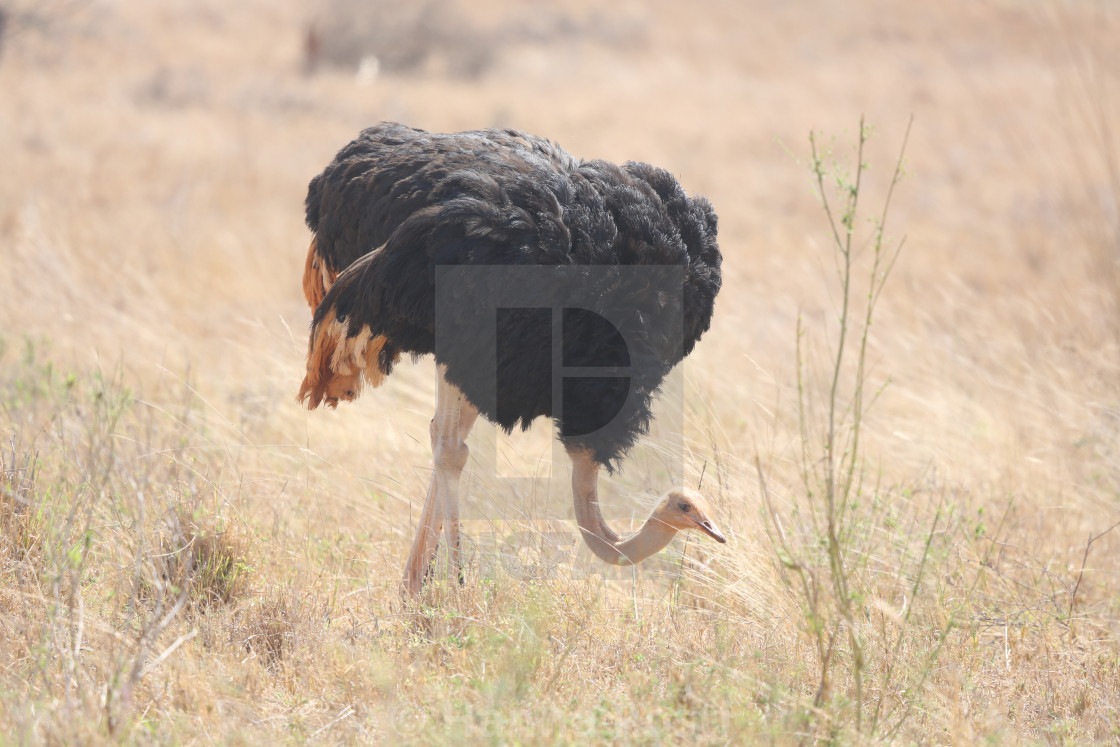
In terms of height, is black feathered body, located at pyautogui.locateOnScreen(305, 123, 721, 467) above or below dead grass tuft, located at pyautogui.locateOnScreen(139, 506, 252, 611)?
above

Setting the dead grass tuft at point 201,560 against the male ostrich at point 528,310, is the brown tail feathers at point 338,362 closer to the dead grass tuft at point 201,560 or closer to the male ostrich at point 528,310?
the male ostrich at point 528,310

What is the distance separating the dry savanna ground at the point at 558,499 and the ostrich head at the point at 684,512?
0.23m

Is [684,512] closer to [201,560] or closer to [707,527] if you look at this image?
[707,527]

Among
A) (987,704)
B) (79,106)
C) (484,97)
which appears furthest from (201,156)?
(987,704)

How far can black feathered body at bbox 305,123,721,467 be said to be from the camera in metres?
3.32

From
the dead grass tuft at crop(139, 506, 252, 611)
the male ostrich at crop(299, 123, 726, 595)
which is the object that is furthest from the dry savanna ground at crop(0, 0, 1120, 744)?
the male ostrich at crop(299, 123, 726, 595)

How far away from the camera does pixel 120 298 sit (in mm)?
7453

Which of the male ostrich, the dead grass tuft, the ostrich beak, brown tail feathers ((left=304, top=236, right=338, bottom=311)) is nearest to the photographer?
the ostrich beak

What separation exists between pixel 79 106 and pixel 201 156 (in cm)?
296

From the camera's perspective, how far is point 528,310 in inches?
130

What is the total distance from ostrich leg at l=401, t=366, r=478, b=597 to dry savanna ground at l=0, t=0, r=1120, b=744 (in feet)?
0.39

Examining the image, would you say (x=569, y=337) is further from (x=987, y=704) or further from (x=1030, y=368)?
(x=1030, y=368)

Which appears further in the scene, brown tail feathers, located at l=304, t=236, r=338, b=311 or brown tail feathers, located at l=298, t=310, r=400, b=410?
brown tail feathers, located at l=304, t=236, r=338, b=311

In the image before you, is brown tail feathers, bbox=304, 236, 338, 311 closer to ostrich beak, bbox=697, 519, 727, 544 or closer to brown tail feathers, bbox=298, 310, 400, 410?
brown tail feathers, bbox=298, 310, 400, 410
